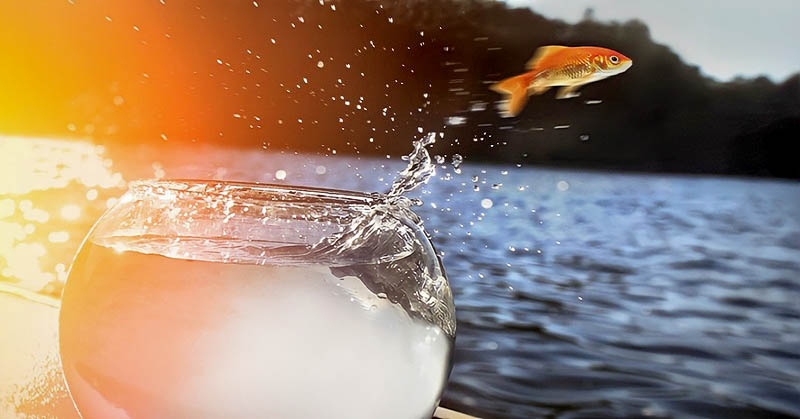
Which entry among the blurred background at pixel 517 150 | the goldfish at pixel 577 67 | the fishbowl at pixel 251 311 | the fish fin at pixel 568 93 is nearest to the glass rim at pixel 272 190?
the fishbowl at pixel 251 311

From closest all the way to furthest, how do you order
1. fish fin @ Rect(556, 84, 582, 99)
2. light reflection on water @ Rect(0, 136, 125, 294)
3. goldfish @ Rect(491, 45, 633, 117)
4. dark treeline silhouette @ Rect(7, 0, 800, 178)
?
goldfish @ Rect(491, 45, 633, 117) → light reflection on water @ Rect(0, 136, 125, 294) → dark treeline silhouette @ Rect(7, 0, 800, 178) → fish fin @ Rect(556, 84, 582, 99)

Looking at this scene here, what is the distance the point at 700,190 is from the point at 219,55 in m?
4.78

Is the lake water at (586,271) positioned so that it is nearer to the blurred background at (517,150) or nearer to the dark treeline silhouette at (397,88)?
the blurred background at (517,150)

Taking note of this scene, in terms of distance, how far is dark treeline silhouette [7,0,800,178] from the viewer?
490cm

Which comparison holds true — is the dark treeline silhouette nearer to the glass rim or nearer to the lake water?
the lake water

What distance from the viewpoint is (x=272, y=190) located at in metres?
0.33

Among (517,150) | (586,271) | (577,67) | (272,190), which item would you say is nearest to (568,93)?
(517,150)

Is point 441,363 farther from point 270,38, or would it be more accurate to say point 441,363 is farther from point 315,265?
point 270,38

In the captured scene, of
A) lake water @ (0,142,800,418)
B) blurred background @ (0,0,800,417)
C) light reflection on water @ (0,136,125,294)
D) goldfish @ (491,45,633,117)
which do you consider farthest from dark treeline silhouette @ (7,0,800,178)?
goldfish @ (491,45,633,117)

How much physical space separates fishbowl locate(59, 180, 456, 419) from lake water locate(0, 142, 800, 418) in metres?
2.07

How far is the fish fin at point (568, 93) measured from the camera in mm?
6078

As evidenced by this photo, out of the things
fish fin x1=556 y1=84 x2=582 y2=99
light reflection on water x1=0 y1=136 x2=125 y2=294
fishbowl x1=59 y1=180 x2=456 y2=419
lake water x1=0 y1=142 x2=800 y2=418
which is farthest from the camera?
fish fin x1=556 y1=84 x2=582 y2=99

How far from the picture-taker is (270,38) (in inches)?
189

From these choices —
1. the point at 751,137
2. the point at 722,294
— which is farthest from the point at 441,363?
the point at 751,137
